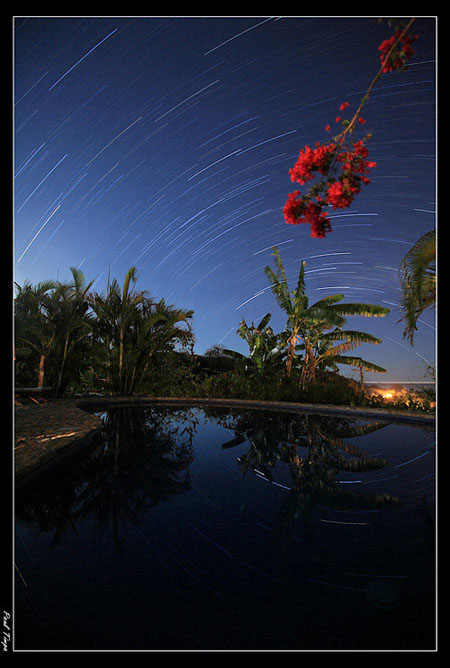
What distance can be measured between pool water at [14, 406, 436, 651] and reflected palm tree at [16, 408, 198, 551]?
0.06 ft

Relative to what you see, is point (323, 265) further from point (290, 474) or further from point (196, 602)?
point (196, 602)

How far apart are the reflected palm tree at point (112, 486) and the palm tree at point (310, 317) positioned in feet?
21.0

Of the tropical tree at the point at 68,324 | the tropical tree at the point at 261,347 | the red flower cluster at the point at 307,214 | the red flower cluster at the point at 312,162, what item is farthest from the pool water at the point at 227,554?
the tropical tree at the point at 261,347

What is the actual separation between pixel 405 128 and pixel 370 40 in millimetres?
1226

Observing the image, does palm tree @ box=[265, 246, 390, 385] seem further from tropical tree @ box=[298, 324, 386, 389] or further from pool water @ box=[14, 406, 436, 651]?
pool water @ box=[14, 406, 436, 651]

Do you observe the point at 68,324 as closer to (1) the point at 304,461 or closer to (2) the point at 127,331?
(2) the point at 127,331

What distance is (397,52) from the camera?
4.77 ft

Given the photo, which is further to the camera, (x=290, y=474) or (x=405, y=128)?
(x=290, y=474)

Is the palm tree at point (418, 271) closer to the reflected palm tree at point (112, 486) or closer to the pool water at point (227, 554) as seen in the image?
the pool water at point (227, 554)

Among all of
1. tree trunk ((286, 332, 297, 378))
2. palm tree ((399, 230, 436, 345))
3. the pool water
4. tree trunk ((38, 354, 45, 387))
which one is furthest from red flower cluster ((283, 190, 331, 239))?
tree trunk ((38, 354, 45, 387))

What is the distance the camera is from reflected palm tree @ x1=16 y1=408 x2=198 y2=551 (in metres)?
2.14

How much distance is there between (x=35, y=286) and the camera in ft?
27.3

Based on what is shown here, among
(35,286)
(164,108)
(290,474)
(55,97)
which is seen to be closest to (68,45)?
(55,97)
